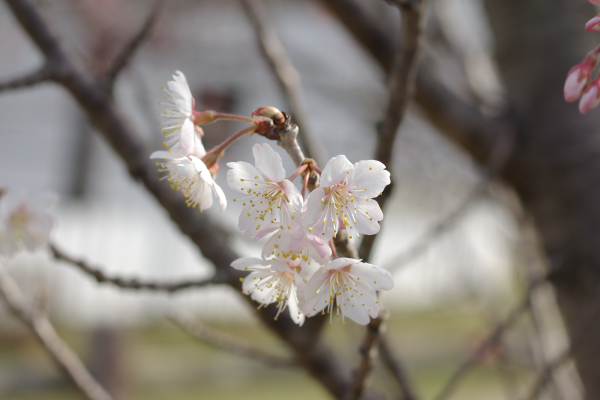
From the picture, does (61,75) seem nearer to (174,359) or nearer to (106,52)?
(106,52)

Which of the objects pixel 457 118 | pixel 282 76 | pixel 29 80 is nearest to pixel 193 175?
pixel 29 80

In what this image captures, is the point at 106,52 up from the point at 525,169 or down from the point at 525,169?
down

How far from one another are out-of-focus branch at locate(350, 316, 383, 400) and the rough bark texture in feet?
2.39

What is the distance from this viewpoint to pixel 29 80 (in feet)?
2.85

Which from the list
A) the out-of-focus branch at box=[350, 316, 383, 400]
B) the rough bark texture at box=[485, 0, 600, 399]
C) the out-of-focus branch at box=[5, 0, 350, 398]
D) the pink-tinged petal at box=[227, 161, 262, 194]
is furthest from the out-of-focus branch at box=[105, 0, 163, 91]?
the rough bark texture at box=[485, 0, 600, 399]

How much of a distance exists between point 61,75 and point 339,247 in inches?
27.8

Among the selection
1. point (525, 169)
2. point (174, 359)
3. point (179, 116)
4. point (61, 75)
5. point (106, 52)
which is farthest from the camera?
point (174, 359)

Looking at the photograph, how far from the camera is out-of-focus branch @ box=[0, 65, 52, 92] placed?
84 cm

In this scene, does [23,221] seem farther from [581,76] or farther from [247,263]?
[581,76]

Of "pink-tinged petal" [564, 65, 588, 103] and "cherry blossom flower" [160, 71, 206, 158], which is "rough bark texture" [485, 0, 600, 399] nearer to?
"pink-tinged petal" [564, 65, 588, 103]

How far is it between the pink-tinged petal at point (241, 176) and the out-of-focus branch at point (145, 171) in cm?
35

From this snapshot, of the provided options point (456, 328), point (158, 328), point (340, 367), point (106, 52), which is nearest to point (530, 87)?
point (340, 367)

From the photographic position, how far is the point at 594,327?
1140 millimetres

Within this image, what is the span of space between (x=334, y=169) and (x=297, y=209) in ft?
0.20
